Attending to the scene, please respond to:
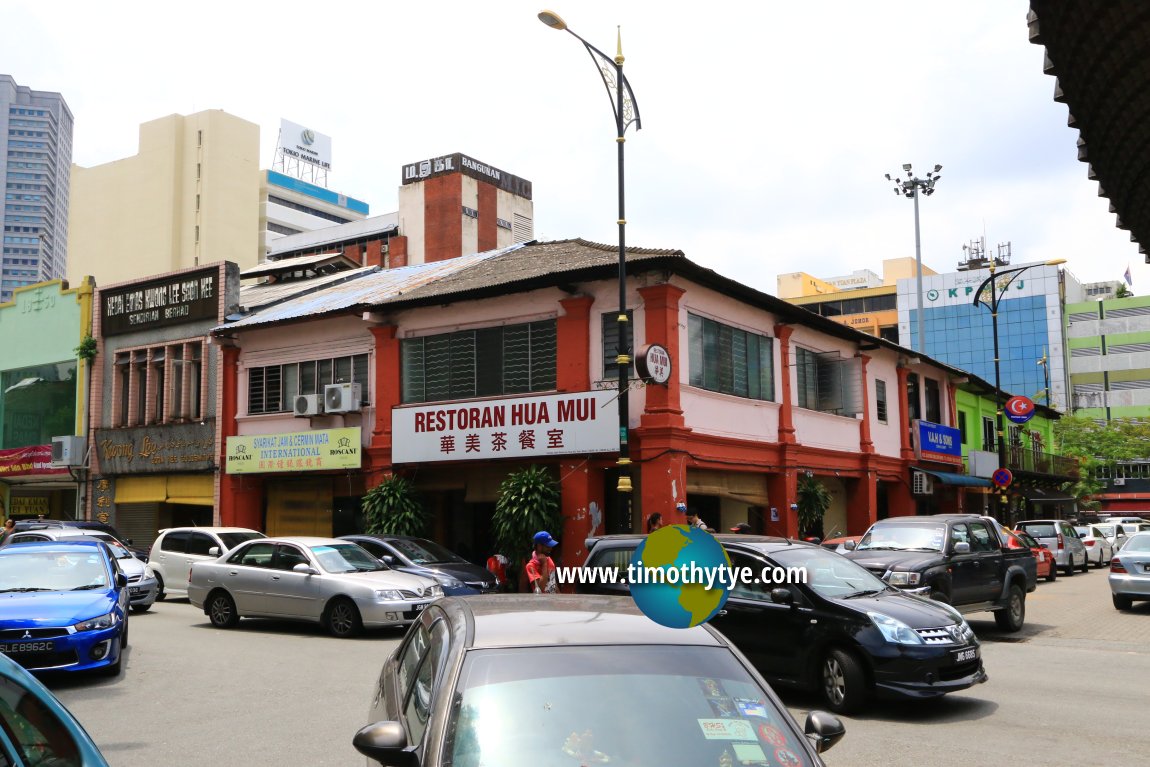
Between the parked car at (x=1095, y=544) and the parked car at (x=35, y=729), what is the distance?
3340 centimetres

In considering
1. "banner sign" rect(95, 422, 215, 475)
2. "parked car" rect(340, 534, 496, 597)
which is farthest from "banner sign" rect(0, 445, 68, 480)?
"parked car" rect(340, 534, 496, 597)

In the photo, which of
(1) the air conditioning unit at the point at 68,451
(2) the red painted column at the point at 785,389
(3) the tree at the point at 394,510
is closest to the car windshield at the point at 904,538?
(2) the red painted column at the point at 785,389

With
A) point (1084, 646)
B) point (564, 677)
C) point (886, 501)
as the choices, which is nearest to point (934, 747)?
point (564, 677)

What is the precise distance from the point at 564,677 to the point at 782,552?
260 inches

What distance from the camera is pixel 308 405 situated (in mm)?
24391

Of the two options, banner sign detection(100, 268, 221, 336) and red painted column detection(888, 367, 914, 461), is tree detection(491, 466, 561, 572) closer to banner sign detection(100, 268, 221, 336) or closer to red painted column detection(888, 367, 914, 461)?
banner sign detection(100, 268, 221, 336)

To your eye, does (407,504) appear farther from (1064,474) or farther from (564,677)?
(1064,474)

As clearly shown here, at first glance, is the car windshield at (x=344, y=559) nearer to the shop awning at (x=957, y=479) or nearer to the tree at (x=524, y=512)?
the tree at (x=524, y=512)

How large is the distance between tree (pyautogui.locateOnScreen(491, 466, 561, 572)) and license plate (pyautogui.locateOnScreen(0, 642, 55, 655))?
10148 mm

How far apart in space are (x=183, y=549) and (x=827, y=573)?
15619mm

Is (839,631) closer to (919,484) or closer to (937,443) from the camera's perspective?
(919,484)

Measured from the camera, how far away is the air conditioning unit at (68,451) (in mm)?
30328

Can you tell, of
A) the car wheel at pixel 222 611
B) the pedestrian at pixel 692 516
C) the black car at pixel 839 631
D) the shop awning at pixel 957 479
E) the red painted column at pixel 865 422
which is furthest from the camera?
the shop awning at pixel 957 479

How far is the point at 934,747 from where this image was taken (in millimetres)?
7730
